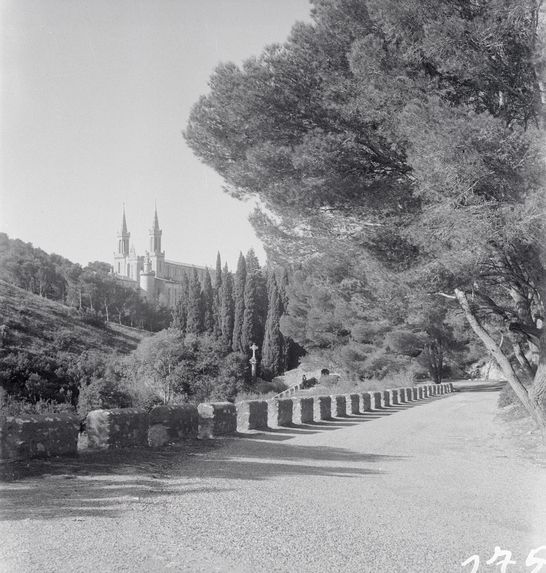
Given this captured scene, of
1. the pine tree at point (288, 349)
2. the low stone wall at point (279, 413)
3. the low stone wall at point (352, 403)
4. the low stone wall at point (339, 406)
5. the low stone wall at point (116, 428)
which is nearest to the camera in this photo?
the low stone wall at point (116, 428)

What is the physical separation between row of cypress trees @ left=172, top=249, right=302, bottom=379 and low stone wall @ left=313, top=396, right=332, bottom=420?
4553cm

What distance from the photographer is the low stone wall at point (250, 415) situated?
11547mm

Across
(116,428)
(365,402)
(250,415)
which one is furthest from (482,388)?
(116,428)

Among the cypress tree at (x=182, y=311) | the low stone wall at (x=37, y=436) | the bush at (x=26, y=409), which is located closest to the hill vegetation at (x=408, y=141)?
the bush at (x=26, y=409)

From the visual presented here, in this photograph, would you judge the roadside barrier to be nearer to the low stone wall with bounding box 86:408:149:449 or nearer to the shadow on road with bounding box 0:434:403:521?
the low stone wall with bounding box 86:408:149:449

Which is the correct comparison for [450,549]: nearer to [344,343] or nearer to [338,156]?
[338,156]

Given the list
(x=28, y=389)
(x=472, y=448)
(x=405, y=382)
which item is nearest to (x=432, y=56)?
(x=472, y=448)

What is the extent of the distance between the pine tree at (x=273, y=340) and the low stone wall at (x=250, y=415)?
50543mm

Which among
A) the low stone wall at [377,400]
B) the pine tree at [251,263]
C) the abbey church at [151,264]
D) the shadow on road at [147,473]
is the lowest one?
the shadow on road at [147,473]

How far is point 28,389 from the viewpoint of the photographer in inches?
939

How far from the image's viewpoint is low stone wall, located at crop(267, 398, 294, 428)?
13.3 m

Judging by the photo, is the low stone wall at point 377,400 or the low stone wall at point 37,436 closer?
the low stone wall at point 37,436

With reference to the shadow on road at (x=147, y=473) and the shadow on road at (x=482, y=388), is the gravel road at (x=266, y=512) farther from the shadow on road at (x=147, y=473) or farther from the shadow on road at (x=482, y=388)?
the shadow on road at (x=482, y=388)

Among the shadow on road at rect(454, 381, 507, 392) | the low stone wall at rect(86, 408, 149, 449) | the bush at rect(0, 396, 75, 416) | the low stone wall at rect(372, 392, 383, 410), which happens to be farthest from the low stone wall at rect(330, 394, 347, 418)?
the shadow on road at rect(454, 381, 507, 392)
